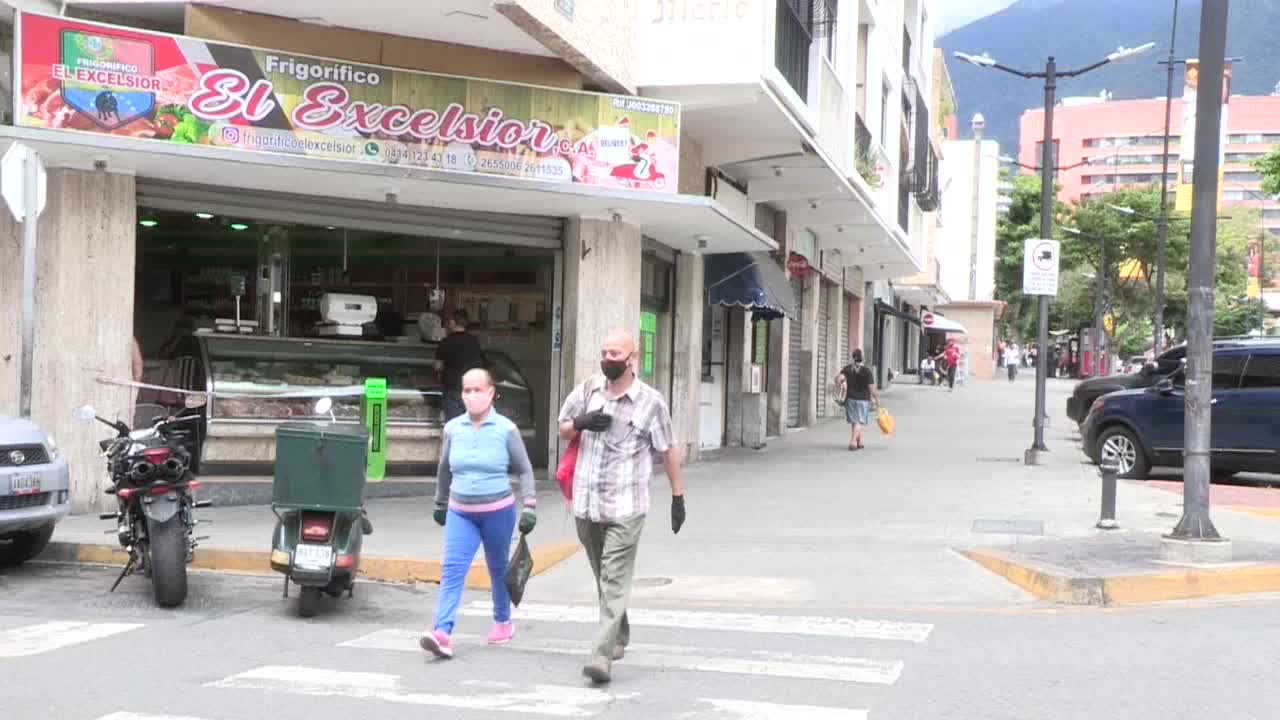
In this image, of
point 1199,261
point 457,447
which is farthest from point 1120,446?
point 457,447

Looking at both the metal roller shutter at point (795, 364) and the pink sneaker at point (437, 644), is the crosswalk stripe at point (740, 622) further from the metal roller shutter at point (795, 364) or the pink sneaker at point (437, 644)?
the metal roller shutter at point (795, 364)

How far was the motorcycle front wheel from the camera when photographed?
848 centimetres

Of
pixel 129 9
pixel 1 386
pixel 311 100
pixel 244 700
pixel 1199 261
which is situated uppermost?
pixel 129 9

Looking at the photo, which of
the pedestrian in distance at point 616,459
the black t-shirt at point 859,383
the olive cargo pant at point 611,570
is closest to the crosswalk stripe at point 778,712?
the olive cargo pant at point 611,570

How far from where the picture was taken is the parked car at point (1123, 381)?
19316 mm

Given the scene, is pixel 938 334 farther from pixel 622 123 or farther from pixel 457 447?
pixel 457 447

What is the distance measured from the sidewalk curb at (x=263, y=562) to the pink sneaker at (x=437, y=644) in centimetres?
264

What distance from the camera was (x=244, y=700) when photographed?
614 centimetres

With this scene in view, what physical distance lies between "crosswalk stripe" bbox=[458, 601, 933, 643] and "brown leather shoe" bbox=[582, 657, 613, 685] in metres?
1.72

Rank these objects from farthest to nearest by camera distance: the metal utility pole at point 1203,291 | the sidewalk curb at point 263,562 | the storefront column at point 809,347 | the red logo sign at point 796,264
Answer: the storefront column at point 809,347, the red logo sign at point 796,264, the metal utility pole at point 1203,291, the sidewalk curb at point 263,562

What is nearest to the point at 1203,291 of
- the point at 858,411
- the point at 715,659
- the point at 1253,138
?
the point at 715,659

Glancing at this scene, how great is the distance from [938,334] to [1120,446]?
60162mm

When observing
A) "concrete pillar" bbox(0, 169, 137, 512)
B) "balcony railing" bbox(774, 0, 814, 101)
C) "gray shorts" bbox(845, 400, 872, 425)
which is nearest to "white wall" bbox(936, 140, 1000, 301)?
"gray shorts" bbox(845, 400, 872, 425)

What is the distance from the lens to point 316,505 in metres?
8.35
